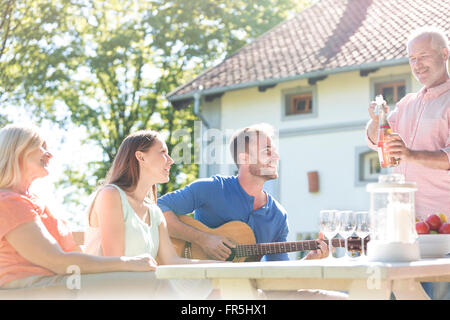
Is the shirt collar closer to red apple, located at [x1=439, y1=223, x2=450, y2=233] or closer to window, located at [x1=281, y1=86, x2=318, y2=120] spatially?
red apple, located at [x1=439, y1=223, x2=450, y2=233]

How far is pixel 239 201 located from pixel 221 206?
0.12m

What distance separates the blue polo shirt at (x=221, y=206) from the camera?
15.6 ft


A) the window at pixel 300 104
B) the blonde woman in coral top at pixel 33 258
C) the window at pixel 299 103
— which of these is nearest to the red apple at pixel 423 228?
the blonde woman in coral top at pixel 33 258

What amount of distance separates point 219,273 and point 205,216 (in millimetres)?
2190

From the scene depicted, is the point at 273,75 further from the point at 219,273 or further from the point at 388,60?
the point at 219,273

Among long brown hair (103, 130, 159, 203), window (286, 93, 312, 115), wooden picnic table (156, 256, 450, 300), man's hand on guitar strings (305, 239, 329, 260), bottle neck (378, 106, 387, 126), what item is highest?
window (286, 93, 312, 115)

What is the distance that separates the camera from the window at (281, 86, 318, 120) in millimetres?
16922

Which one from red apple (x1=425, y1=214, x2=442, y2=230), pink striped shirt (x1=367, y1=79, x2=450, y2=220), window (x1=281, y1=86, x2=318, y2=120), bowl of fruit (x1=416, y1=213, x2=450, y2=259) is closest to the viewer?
bowl of fruit (x1=416, y1=213, x2=450, y2=259)

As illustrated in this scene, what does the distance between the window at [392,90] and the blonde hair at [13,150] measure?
1314cm

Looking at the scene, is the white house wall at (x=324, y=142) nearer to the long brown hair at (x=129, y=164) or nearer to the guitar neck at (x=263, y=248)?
the guitar neck at (x=263, y=248)

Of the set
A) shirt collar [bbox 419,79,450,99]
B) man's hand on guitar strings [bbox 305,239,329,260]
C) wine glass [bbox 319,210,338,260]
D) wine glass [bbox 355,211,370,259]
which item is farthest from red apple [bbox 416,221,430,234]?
shirt collar [bbox 419,79,450,99]

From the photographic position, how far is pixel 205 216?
482 centimetres

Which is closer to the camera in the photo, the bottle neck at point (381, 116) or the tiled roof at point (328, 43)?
the bottle neck at point (381, 116)

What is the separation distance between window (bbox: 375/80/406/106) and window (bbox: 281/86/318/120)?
158cm
